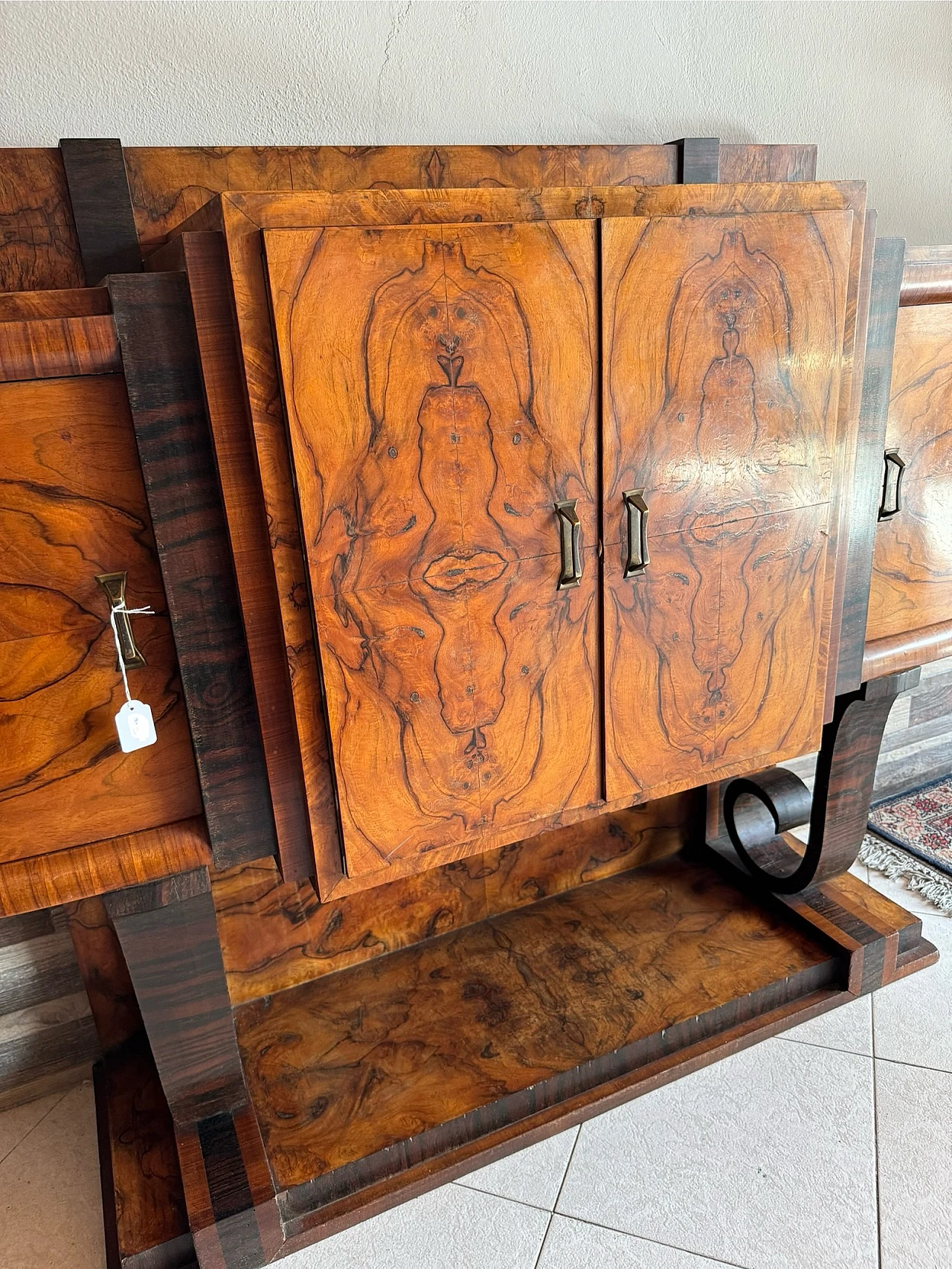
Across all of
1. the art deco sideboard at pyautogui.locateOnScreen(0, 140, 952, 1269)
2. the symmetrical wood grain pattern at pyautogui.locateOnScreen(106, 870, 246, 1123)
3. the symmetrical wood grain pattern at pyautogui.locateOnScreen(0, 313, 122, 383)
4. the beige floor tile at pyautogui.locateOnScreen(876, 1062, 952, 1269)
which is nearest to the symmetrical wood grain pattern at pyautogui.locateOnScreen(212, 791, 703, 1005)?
the art deco sideboard at pyautogui.locateOnScreen(0, 140, 952, 1269)

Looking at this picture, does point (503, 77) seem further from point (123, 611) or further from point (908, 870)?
point (908, 870)

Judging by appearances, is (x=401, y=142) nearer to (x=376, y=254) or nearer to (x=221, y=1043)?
(x=376, y=254)

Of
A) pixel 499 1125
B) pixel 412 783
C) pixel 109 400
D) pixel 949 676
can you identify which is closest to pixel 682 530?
pixel 412 783

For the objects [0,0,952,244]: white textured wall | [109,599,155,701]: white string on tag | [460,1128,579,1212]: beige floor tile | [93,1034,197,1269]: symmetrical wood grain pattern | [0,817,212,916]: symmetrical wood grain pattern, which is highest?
[0,0,952,244]: white textured wall

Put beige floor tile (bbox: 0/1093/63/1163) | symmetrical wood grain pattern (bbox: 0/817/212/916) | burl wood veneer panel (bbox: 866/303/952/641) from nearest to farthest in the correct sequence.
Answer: symmetrical wood grain pattern (bbox: 0/817/212/916) → burl wood veneer panel (bbox: 866/303/952/641) → beige floor tile (bbox: 0/1093/63/1163)

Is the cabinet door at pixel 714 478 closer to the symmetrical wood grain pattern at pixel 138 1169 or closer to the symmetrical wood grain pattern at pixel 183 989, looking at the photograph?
the symmetrical wood grain pattern at pixel 183 989

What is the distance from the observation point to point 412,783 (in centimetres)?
112

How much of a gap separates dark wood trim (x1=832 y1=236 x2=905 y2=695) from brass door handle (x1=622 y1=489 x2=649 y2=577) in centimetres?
38

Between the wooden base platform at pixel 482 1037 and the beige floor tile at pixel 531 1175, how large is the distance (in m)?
0.03

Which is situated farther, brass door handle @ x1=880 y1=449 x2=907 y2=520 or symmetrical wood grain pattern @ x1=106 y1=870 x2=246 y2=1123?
brass door handle @ x1=880 y1=449 x2=907 y2=520

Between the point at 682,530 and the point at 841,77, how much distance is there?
46.9 inches

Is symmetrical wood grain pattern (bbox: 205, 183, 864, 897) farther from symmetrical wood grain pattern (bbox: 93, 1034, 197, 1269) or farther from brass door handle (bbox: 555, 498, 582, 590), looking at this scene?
symmetrical wood grain pattern (bbox: 93, 1034, 197, 1269)

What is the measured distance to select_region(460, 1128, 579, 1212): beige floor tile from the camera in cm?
134

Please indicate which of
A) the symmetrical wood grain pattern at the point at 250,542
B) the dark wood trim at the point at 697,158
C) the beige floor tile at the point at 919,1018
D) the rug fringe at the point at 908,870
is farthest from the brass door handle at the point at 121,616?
the rug fringe at the point at 908,870
